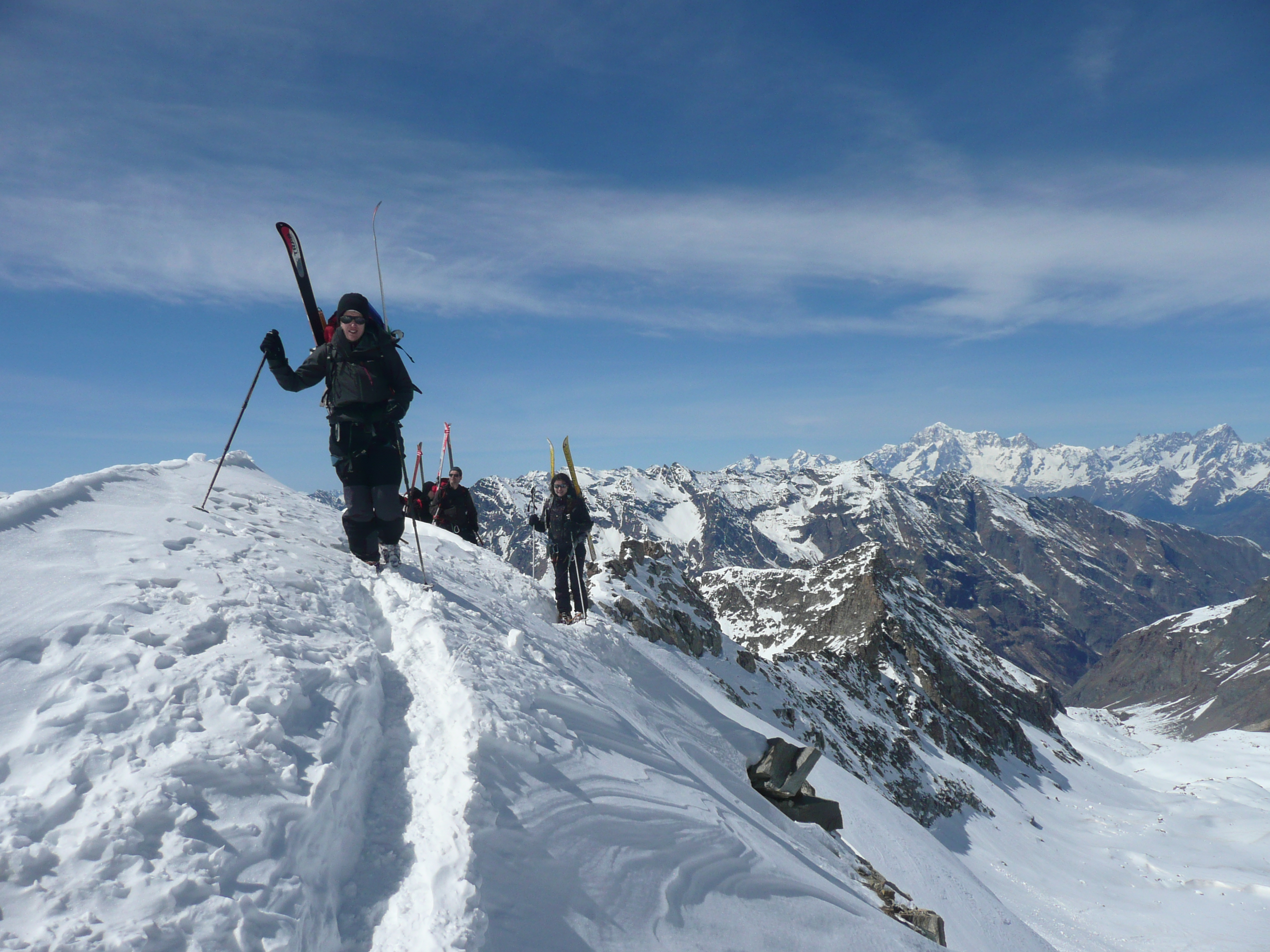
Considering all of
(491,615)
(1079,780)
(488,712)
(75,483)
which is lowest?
(1079,780)

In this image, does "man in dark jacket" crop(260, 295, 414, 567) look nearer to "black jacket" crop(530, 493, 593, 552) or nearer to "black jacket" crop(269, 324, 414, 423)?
"black jacket" crop(269, 324, 414, 423)

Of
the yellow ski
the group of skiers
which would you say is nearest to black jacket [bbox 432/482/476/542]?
the yellow ski

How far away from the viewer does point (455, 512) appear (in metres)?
20.3

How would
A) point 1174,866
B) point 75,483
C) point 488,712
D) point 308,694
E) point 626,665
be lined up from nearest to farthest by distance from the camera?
point 308,694 < point 488,712 < point 75,483 < point 626,665 < point 1174,866

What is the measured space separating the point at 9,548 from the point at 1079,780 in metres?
110

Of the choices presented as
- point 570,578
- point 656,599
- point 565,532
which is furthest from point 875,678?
point 565,532

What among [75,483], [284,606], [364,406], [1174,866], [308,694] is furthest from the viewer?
[1174,866]

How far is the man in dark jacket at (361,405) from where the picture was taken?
929 cm

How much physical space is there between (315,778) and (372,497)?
6.01 m

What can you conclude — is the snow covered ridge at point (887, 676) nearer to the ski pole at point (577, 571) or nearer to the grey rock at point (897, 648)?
the grey rock at point (897, 648)

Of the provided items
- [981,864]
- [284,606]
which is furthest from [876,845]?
[981,864]

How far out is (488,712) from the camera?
253 inches

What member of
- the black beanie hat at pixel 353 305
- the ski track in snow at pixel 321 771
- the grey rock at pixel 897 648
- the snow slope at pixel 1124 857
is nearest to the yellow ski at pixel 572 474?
the ski track in snow at pixel 321 771

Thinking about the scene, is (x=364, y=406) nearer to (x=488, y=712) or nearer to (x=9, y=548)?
(x=9, y=548)
